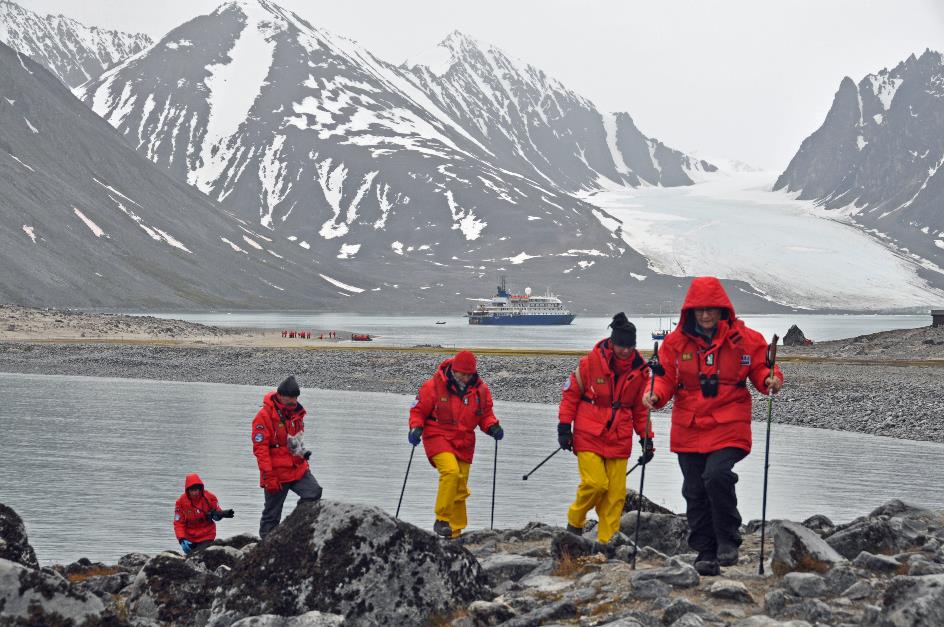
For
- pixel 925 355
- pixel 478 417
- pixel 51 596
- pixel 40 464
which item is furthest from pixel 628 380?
pixel 925 355

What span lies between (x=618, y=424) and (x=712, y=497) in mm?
Result: 1980

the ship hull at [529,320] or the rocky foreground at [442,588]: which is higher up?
the ship hull at [529,320]

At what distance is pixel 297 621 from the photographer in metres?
8.29

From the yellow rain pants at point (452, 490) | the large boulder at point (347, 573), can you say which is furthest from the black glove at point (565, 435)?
the large boulder at point (347, 573)

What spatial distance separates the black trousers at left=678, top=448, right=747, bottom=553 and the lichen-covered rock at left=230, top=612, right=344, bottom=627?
11.7ft

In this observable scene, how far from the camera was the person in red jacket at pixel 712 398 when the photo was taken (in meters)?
10.3

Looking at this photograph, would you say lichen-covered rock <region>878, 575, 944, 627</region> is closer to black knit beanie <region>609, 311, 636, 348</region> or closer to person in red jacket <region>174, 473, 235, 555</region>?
black knit beanie <region>609, 311, 636, 348</region>

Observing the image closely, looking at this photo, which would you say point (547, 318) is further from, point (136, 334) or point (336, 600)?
point (336, 600)

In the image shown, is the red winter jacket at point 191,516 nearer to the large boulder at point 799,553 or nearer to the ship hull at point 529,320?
the large boulder at point 799,553

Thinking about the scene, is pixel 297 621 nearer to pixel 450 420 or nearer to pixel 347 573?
pixel 347 573

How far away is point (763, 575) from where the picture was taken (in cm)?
994

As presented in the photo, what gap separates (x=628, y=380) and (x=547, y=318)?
575ft

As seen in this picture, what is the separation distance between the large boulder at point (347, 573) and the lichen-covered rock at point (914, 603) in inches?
123

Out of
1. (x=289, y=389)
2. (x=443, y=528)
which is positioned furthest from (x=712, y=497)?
(x=289, y=389)
